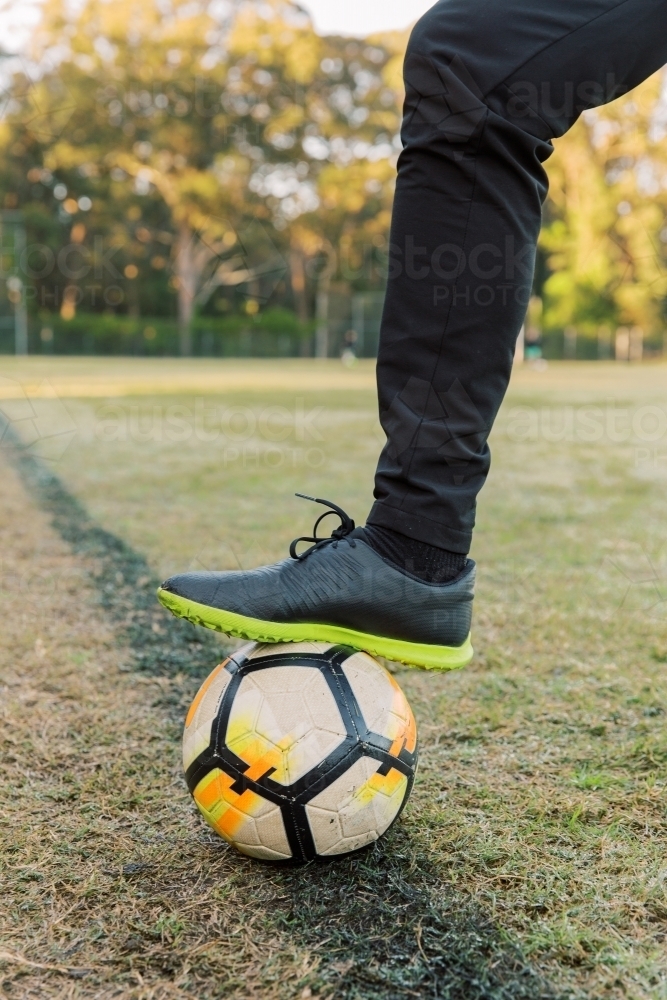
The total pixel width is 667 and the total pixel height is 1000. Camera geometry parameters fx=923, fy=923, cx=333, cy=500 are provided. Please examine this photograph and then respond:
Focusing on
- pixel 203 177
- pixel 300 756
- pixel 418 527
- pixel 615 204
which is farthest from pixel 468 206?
pixel 203 177

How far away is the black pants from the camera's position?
57.9 inches

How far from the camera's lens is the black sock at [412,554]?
5.44ft

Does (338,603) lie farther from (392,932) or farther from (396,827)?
(392,932)

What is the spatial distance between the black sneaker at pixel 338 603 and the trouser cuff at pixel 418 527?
6 cm

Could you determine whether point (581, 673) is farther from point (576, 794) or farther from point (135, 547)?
point (135, 547)

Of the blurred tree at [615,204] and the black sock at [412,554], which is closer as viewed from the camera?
the black sock at [412,554]

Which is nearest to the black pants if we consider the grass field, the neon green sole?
the neon green sole

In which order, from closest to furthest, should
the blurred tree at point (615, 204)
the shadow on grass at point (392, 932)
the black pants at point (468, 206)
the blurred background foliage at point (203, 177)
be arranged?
the shadow on grass at point (392, 932)
the black pants at point (468, 206)
the blurred tree at point (615, 204)
the blurred background foliage at point (203, 177)

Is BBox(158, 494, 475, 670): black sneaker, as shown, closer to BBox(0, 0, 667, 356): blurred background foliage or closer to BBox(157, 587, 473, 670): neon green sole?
BBox(157, 587, 473, 670): neon green sole

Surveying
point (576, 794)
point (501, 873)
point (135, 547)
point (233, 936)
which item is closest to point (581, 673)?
point (576, 794)

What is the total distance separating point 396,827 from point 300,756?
0.27 metres

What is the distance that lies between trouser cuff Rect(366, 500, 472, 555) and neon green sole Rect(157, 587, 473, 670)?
0.19 metres

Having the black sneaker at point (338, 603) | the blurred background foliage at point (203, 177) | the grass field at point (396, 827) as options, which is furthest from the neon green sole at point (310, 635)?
the blurred background foliage at point (203, 177)

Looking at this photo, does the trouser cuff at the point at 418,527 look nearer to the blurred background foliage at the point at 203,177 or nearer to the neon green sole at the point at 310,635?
the neon green sole at the point at 310,635
